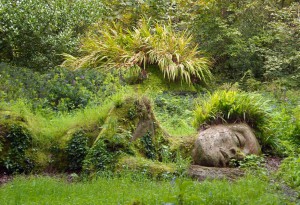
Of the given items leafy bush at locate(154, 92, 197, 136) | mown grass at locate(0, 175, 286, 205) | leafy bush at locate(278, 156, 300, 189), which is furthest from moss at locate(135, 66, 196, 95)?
mown grass at locate(0, 175, 286, 205)

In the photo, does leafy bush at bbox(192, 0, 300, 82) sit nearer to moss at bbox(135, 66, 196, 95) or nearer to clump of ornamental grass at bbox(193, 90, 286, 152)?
moss at bbox(135, 66, 196, 95)

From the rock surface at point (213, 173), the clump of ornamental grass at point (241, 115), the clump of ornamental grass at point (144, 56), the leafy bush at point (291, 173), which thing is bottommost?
the rock surface at point (213, 173)

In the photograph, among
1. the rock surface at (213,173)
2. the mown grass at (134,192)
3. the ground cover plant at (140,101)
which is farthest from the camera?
the rock surface at (213,173)

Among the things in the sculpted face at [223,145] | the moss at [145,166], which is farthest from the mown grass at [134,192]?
the sculpted face at [223,145]

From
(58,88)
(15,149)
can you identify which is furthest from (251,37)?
(15,149)

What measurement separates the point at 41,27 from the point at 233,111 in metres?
8.75

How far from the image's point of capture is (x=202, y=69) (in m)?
16.0

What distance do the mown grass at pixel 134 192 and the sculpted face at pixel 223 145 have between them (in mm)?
1478

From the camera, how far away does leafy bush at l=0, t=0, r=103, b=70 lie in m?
14.6

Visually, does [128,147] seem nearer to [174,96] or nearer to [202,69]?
[174,96]

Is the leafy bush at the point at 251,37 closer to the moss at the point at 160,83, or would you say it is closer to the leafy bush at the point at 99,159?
the moss at the point at 160,83

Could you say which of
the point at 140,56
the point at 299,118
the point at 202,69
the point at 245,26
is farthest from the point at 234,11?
the point at 299,118

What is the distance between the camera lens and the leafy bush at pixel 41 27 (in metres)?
14.6

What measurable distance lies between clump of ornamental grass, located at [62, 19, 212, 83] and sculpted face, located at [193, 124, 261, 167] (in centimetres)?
651
